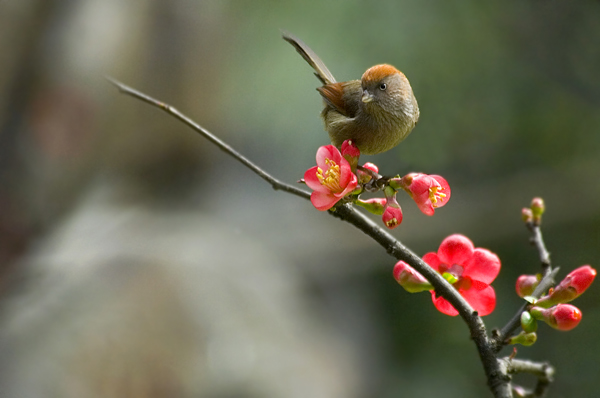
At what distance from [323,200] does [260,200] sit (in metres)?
3.09

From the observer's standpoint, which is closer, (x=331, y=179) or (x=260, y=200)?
(x=331, y=179)

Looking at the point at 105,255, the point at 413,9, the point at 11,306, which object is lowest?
the point at 11,306

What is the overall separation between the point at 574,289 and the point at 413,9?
281 centimetres

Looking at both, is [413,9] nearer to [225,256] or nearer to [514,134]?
[514,134]

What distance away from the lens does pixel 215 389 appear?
258 cm

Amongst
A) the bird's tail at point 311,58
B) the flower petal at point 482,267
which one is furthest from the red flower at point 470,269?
the bird's tail at point 311,58

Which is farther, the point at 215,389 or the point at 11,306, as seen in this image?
the point at 215,389

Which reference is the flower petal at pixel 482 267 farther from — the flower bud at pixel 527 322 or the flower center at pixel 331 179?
the flower center at pixel 331 179

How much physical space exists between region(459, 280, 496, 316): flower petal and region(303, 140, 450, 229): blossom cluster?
9.1 inches

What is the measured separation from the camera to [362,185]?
0.77 meters

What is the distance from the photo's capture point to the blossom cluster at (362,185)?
0.72 m

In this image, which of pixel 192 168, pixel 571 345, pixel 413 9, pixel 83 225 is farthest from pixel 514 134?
pixel 83 225

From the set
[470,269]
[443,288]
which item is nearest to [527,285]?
[470,269]

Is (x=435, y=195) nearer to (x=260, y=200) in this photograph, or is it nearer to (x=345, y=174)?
(x=345, y=174)
